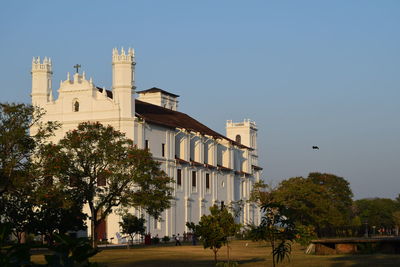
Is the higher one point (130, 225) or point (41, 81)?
point (41, 81)

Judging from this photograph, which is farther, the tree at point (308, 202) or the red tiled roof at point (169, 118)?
the red tiled roof at point (169, 118)

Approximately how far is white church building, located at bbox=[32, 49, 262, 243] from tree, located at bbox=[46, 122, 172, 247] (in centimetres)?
1754

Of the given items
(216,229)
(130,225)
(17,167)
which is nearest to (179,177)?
(130,225)

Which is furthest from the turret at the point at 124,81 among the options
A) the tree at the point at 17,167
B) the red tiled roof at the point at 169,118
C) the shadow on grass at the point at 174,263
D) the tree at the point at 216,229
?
the tree at the point at 216,229

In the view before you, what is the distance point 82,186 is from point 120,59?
2154cm

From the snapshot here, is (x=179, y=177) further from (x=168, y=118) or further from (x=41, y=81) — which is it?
(x=41, y=81)

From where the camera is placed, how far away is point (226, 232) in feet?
107

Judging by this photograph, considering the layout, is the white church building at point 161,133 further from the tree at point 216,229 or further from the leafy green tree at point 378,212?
the tree at point 216,229

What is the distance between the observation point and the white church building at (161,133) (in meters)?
72.7

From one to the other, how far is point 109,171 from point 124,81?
2137cm

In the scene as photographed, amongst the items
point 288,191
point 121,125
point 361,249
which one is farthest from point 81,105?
point 361,249

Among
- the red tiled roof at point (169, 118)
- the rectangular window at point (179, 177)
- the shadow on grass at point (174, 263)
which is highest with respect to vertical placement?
the red tiled roof at point (169, 118)

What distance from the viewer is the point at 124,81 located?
237 ft

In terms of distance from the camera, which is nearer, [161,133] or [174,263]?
[174,263]
